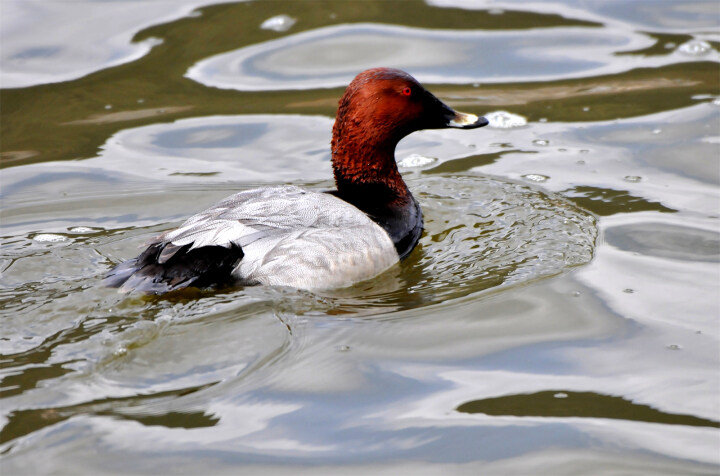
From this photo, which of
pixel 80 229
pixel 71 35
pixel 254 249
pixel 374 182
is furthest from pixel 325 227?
pixel 71 35

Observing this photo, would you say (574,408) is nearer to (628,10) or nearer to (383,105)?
(383,105)

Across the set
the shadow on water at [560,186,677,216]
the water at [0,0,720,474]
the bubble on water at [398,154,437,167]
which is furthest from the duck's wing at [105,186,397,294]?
the bubble on water at [398,154,437,167]

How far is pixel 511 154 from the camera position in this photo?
8.23 metres

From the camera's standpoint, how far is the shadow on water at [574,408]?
4.45 meters

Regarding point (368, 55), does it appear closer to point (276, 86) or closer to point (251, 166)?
point (276, 86)

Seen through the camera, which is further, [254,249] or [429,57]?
[429,57]

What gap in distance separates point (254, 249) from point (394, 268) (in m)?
1.05

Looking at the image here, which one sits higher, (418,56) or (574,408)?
(418,56)

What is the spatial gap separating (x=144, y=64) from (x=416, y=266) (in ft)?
16.2

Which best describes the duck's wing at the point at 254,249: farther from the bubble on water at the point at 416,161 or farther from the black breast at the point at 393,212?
the bubble on water at the point at 416,161

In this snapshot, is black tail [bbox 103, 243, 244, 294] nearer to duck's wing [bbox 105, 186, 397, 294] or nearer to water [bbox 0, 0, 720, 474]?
duck's wing [bbox 105, 186, 397, 294]

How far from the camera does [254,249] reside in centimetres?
564

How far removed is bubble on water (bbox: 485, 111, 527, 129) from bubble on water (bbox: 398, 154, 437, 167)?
0.93 m

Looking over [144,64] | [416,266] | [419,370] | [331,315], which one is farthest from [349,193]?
[144,64]
